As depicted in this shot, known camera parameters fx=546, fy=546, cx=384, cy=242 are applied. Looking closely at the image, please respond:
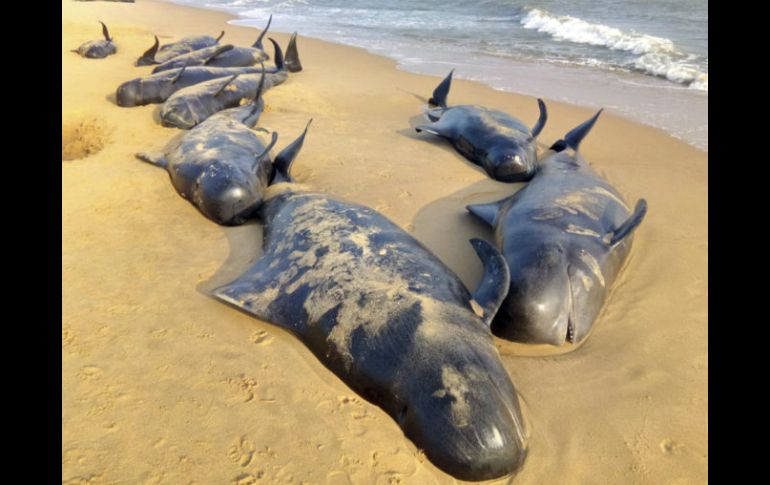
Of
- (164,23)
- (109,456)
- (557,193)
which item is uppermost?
(557,193)

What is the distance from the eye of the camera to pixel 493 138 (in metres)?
6.81

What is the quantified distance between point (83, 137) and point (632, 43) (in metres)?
12.0

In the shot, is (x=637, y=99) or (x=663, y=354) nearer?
(x=663, y=354)

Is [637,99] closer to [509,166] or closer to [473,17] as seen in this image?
[509,166]

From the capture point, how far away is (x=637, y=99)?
366 inches

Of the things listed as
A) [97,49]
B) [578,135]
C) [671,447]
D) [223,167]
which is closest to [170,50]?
[97,49]

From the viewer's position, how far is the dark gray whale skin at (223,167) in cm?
513

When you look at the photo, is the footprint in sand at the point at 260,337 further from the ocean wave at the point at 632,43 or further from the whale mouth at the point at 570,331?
the ocean wave at the point at 632,43

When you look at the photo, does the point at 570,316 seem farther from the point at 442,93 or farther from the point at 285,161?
the point at 442,93

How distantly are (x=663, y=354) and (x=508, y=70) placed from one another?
346 inches

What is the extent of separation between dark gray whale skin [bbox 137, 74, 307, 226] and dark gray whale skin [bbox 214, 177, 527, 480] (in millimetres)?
895

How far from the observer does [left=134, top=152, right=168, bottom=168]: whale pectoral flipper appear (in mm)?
6203

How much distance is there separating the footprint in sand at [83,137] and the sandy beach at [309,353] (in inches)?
4.9

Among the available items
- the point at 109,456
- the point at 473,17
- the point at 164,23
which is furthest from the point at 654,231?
the point at 164,23
